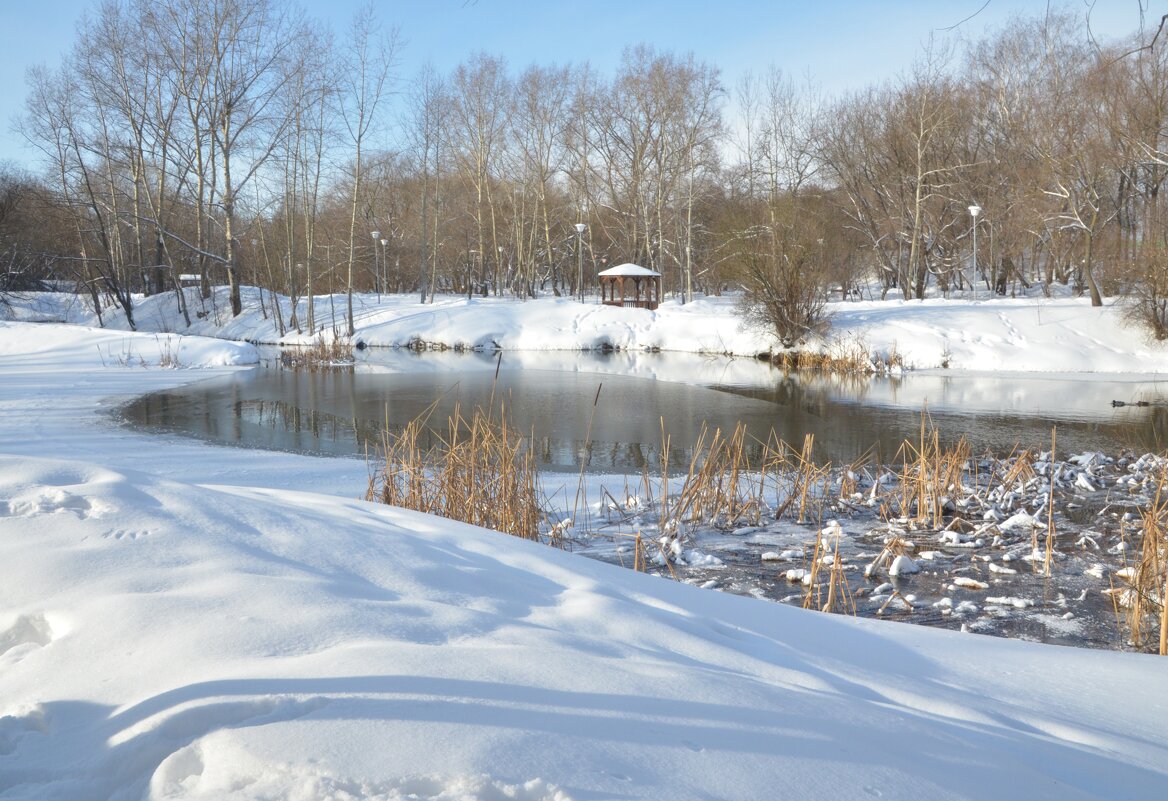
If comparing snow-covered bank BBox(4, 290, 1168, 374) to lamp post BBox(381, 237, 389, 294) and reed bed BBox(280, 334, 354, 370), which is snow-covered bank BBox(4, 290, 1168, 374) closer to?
reed bed BBox(280, 334, 354, 370)

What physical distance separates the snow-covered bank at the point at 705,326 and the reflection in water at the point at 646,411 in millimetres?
2197

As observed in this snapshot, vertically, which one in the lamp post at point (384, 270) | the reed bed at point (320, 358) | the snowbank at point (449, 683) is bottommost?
the snowbank at point (449, 683)

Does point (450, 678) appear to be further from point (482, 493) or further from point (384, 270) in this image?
point (384, 270)

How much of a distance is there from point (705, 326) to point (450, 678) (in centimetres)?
2184

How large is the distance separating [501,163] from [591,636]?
3232cm

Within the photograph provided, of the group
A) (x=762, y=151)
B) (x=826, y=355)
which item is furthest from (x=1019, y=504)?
(x=762, y=151)

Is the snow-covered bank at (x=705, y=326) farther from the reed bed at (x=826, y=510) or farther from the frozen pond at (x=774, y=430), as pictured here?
the reed bed at (x=826, y=510)

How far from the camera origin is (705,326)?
23125mm

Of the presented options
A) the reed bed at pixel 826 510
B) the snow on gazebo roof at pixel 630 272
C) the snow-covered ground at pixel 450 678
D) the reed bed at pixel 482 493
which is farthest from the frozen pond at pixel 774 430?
the snow on gazebo roof at pixel 630 272

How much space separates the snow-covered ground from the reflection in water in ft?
13.5

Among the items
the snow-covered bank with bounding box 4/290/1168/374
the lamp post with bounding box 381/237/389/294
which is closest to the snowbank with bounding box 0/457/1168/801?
the snow-covered bank with bounding box 4/290/1168/374

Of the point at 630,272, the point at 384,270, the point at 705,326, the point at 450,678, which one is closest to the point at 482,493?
the point at 450,678

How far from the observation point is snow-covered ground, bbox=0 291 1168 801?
56.6 inches

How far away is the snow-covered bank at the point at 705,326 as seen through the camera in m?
18.2
